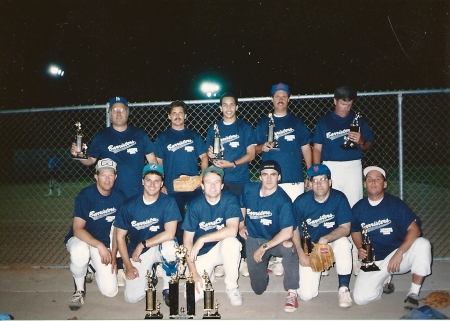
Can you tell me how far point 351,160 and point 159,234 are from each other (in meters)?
2.73

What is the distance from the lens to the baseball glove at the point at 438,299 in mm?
4195

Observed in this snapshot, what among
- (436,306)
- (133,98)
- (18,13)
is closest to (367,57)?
(133,98)

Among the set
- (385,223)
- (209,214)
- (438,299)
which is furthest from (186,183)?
(438,299)

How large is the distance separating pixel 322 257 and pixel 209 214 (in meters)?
1.35

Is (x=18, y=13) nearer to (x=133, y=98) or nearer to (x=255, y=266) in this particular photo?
(x=133, y=98)

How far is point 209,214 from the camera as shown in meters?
4.71

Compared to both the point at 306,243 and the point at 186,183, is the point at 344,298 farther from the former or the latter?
the point at 186,183

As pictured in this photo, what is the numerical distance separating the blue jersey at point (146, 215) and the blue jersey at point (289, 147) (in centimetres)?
153

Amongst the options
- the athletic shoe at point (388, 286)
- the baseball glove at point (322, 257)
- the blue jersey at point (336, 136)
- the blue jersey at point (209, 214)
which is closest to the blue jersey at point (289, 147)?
the blue jersey at point (336, 136)

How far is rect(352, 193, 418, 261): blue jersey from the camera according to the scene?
464 cm

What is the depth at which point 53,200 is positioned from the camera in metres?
14.4

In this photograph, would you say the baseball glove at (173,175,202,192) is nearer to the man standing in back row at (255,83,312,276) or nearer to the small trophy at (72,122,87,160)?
the man standing in back row at (255,83,312,276)

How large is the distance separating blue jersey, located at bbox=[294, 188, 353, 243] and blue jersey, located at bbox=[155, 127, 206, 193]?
1.61 meters

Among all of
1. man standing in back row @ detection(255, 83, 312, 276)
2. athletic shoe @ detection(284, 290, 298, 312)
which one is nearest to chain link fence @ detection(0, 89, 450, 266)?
man standing in back row @ detection(255, 83, 312, 276)
